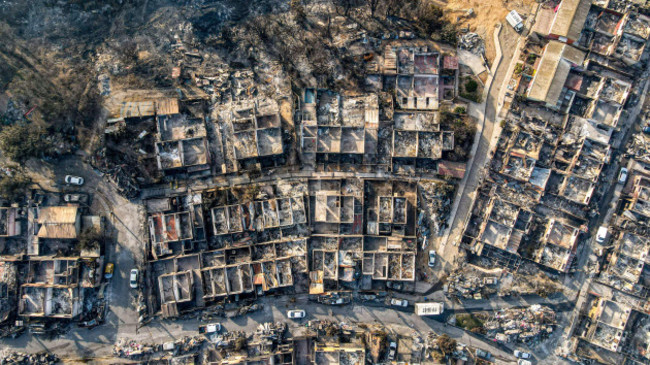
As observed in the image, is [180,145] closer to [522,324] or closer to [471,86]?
[471,86]

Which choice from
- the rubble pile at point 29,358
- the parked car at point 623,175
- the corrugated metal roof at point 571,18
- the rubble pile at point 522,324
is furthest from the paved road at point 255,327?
the corrugated metal roof at point 571,18

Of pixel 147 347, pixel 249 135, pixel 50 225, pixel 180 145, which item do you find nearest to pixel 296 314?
pixel 147 347

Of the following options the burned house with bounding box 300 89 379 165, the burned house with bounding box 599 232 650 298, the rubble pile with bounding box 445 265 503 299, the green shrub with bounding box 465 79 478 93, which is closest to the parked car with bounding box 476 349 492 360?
the rubble pile with bounding box 445 265 503 299

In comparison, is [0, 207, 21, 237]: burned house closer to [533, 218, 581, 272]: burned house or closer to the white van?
[533, 218, 581, 272]: burned house

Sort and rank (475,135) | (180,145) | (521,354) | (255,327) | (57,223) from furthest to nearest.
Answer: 1. (475,135)
2. (255,327)
3. (521,354)
4. (180,145)
5. (57,223)

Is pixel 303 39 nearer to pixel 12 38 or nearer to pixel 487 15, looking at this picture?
pixel 487 15

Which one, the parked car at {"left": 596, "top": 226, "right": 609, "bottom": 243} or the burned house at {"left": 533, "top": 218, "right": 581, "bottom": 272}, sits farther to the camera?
the parked car at {"left": 596, "top": 226, "right": 609, "bottom": 243}
